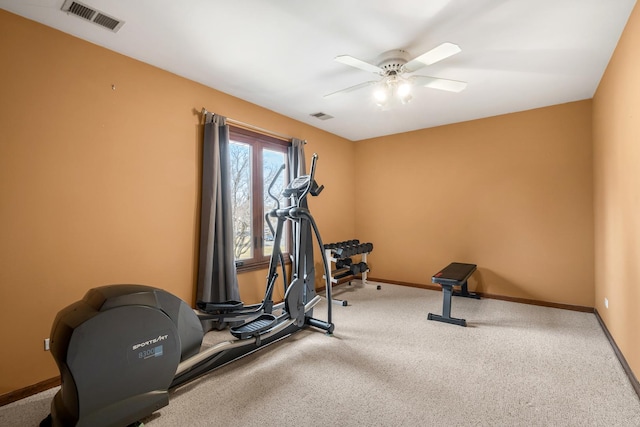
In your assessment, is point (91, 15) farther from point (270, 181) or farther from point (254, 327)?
point (254, 327)

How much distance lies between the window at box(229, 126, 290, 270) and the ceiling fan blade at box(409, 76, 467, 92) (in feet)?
6.66

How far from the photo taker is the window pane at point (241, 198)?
3719mm

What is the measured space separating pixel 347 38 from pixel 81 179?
7.73 feet

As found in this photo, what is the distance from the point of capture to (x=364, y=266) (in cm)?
491

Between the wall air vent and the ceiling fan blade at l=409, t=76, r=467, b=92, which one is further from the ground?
the wall air vent

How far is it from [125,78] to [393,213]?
4142mm

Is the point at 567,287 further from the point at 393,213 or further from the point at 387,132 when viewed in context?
the point at 387,132

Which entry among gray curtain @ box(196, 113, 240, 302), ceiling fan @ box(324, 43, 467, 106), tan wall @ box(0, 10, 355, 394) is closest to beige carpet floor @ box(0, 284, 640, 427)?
gray curtain @ box(196, 113, 240, 302)

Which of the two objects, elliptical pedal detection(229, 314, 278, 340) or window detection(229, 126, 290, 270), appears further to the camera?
window detection(229, 126, 290, 270)

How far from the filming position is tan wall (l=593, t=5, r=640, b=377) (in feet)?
6.96

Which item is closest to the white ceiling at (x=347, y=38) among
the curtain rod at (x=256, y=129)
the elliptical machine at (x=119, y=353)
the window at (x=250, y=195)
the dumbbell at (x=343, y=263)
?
the curtain rod at (x=256, y=129)

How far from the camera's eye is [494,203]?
4.36 metres

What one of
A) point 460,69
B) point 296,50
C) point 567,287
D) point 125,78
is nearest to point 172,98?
point 125,78

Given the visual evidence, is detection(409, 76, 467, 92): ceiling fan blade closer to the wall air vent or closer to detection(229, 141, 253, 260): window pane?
detection(229, 141, 253, 260): window pane
